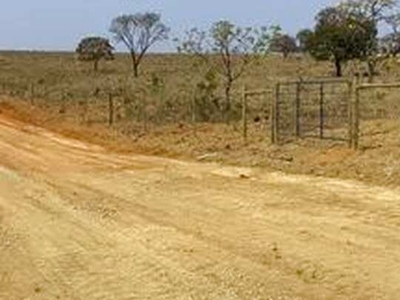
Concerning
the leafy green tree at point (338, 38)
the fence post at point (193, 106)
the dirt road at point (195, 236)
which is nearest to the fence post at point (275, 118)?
the dirt road at point (195, 236)

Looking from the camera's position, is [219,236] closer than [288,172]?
Yes

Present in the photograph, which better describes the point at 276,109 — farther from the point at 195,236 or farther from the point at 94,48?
the point at 94,48

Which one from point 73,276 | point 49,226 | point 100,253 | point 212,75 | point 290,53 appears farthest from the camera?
point 290,53

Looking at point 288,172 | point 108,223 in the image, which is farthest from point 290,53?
point 108,223

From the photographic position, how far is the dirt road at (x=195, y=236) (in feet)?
31.7

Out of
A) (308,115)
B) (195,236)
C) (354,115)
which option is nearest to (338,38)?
(308,115)

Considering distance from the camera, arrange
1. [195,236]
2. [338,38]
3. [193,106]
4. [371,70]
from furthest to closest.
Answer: [338,38] < [371,70] < [193,106] < [195,236]

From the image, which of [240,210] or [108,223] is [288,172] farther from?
[108,223]

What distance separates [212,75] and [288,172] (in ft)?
58.8

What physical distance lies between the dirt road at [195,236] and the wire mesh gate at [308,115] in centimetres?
397

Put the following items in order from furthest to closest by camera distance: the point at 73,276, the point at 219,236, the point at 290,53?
the point at 290,53
the point at 219,236
the point at 73,276

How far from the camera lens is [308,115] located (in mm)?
27406

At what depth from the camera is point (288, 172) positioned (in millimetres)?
19453

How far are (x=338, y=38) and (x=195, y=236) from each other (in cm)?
4279
